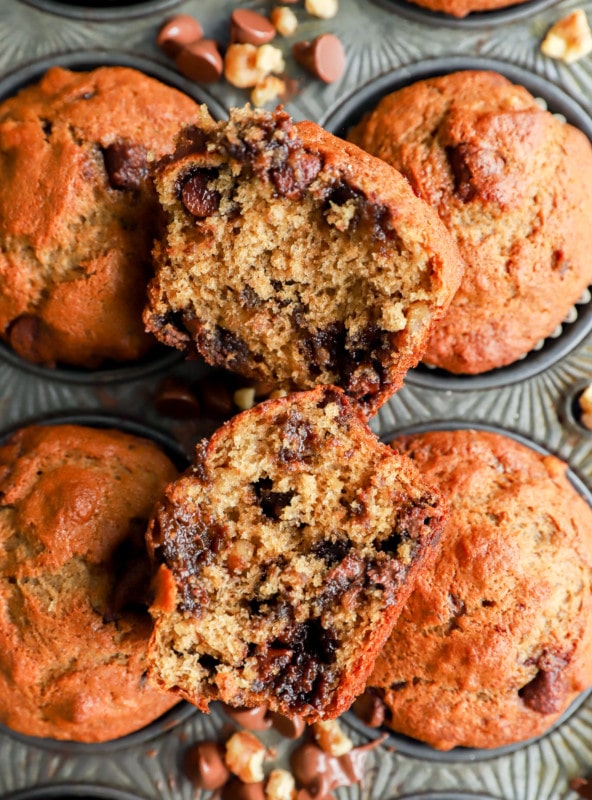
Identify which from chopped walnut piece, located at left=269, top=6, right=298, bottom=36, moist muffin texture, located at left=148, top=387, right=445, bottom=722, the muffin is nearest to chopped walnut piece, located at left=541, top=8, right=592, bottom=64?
the muffin

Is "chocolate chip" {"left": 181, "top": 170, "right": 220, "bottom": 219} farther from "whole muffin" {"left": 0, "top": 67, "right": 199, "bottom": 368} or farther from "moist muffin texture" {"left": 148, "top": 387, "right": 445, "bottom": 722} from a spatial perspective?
"moist muffin texture" {"left": 148, "top": 387, "right": 445, "bottom": 722}

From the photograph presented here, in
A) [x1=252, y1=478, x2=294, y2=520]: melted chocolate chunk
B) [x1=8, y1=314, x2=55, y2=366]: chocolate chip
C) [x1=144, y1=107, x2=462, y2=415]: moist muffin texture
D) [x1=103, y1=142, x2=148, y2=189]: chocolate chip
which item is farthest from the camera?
[x1=8, y1=314, x2=55, y2=366]: chocolate chip

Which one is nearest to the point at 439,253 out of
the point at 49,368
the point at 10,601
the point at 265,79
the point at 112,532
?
the point at 265,79

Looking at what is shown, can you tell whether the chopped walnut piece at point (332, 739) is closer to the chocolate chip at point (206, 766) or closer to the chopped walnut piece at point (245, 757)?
the chopped walnut piece at point (245, 757)

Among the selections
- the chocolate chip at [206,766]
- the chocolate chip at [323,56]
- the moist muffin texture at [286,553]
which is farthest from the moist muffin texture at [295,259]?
the chocolate chip at [206,766]

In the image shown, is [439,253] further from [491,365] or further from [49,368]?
[49,368]

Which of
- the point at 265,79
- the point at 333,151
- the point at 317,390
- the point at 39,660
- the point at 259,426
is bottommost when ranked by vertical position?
the point at 39,660
